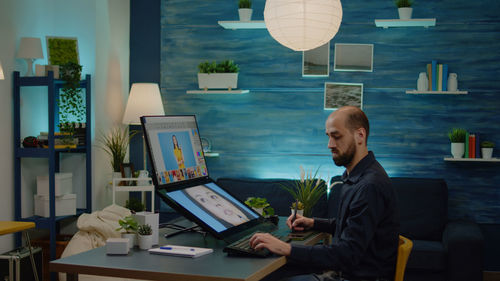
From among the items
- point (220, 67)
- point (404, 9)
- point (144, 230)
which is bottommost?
point (144, 230)

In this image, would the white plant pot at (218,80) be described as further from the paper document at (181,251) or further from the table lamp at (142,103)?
the paper document at (181,251)

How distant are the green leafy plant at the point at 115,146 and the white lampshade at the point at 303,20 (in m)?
2.32

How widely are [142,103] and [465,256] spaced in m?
2.98

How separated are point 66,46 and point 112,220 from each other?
156cm

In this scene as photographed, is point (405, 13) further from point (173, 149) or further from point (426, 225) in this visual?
point (173, 149)

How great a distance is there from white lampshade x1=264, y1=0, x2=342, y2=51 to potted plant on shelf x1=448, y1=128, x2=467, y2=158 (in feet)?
7.24

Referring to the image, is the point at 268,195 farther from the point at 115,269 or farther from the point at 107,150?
the point at 115,269

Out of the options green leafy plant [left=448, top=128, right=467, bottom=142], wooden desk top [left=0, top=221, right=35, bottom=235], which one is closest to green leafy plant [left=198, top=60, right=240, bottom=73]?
green leafy plant [left=448, top=128, right=467, bottom=142]

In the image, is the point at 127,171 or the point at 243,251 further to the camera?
the point at 127,171

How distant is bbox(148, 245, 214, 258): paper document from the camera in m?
2.12

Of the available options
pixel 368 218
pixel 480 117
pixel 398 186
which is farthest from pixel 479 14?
pixel 368 218

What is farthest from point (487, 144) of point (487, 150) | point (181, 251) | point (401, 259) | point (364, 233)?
point (181, 251)

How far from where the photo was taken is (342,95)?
516 cm

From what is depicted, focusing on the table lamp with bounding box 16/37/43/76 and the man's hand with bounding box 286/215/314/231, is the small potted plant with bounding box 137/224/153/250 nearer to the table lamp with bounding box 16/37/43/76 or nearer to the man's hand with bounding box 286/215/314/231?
the man's hand with bounding box 286/215/314/231
